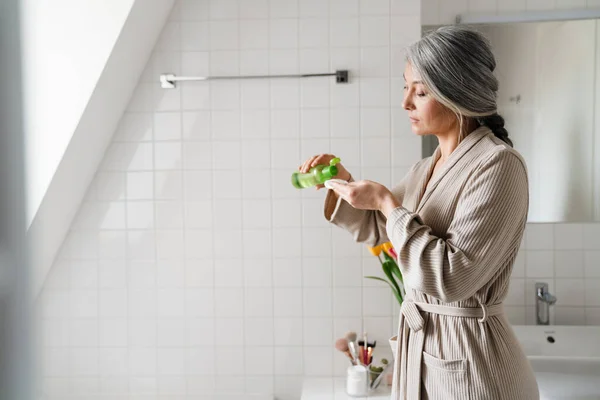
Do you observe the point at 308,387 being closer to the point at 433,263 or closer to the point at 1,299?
the point at 433,263

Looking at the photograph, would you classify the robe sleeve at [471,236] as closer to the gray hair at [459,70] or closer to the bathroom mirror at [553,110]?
the gray hair at [459,70]

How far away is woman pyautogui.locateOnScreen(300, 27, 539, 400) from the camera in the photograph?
3.50 feet

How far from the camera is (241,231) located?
206 cm

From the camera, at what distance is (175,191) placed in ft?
6.79

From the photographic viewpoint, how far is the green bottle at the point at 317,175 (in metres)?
1.28

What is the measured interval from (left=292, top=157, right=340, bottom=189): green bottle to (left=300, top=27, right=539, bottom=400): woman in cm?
6

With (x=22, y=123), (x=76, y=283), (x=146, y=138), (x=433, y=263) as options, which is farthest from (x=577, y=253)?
(x=22, y=123)

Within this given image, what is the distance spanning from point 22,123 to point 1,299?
0.06m

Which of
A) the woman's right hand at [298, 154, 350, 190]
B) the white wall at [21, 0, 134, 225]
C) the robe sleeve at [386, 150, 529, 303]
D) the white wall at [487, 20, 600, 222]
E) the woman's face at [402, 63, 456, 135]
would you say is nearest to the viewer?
the robe sleeve at [386, 150, 529, 303]

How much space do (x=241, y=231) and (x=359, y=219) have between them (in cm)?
74

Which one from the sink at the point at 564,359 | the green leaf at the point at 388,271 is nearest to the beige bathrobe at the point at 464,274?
the sink at the point at 564,359

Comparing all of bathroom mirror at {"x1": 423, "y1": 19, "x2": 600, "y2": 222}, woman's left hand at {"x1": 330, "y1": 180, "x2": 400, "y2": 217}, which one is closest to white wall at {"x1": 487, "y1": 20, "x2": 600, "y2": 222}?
bathroom mirror at {"x1": 423, "y1": 19, "x2": 600, "y2": 222}

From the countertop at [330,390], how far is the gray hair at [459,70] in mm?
1106

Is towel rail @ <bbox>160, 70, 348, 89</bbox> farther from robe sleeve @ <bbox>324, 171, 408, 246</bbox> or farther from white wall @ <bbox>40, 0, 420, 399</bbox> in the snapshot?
robe sleeve @ <bbox>324, 171, 408, 246</bbox>
